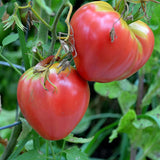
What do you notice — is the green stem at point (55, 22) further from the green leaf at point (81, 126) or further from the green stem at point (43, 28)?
the green leaf at point (81, 126)

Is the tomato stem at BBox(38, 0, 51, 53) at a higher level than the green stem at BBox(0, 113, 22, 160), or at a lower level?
higher

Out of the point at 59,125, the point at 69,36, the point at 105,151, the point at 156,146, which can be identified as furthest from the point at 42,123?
the point at 105,151

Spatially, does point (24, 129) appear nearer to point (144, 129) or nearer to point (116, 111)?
point (144, 129)

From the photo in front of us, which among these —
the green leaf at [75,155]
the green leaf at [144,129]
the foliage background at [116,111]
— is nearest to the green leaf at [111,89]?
the foliage background at [116,111]

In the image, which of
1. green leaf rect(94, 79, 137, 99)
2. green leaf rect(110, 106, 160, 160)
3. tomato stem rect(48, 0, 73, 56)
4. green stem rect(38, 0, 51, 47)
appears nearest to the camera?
tomato stem rect(48, 0, 73, 56)

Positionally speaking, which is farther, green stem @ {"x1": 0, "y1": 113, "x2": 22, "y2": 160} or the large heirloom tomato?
green stem @ {"x1": 0, "y1": 113, "x2": 22, "y2": 160}

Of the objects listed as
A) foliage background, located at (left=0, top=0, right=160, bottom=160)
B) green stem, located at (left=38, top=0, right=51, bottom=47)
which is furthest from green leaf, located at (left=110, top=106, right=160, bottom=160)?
green stem, located at (left=38, top=0, right=51, bottom=47)

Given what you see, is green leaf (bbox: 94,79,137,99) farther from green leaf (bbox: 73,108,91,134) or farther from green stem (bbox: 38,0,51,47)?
green stem (bbox: 38,0,51,47)

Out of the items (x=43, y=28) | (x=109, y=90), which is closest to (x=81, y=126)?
(x=109, y=90)
